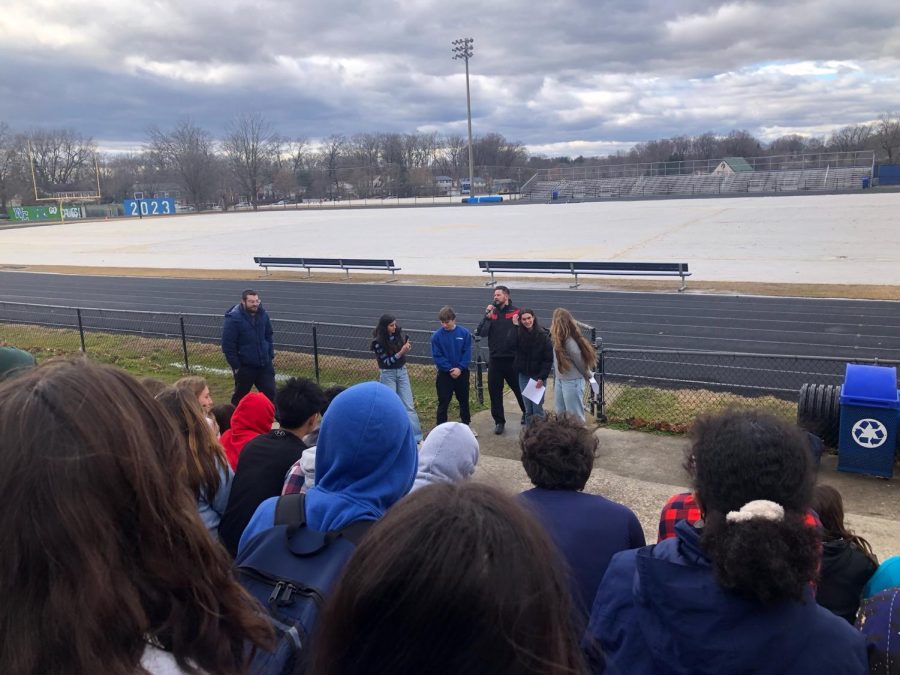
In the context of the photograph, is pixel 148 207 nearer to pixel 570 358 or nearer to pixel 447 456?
pixel 570 358

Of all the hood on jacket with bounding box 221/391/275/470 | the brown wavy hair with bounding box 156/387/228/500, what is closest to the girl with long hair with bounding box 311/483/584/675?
Answer: the brown wavy hair with bounding box 156/387/228/500

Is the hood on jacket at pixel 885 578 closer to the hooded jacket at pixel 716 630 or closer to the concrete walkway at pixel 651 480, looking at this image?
the hooded jacket at pixel 716 630

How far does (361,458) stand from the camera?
2.53 m

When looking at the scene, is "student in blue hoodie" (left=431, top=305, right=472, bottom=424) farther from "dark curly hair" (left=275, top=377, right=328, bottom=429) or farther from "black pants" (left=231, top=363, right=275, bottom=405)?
"dark curly hair" (left=275, top=377, right=328, bottom=429)

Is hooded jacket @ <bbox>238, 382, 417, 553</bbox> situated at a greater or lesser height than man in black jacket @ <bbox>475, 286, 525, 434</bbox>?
greater

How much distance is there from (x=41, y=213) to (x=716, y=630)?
104 metres

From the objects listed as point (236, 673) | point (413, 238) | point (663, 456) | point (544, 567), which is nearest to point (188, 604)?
point (236, 673)

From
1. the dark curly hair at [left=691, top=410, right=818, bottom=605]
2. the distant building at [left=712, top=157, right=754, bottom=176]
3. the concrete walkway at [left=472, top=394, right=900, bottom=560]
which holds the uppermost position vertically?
the distant building at [left=712, top=157, right=754, bottom=176]

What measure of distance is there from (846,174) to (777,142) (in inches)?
2198

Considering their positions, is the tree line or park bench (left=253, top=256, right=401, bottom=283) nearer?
park bench (left=253, top=256, right=401, bottom=283)

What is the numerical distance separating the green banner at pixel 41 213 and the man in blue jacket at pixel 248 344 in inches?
3669

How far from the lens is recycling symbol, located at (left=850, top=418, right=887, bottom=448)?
7.05 meters

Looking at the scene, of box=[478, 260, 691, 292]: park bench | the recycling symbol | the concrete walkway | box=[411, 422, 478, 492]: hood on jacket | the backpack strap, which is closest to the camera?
the backpack strap

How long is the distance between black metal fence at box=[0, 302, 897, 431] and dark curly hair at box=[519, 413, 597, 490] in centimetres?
525
